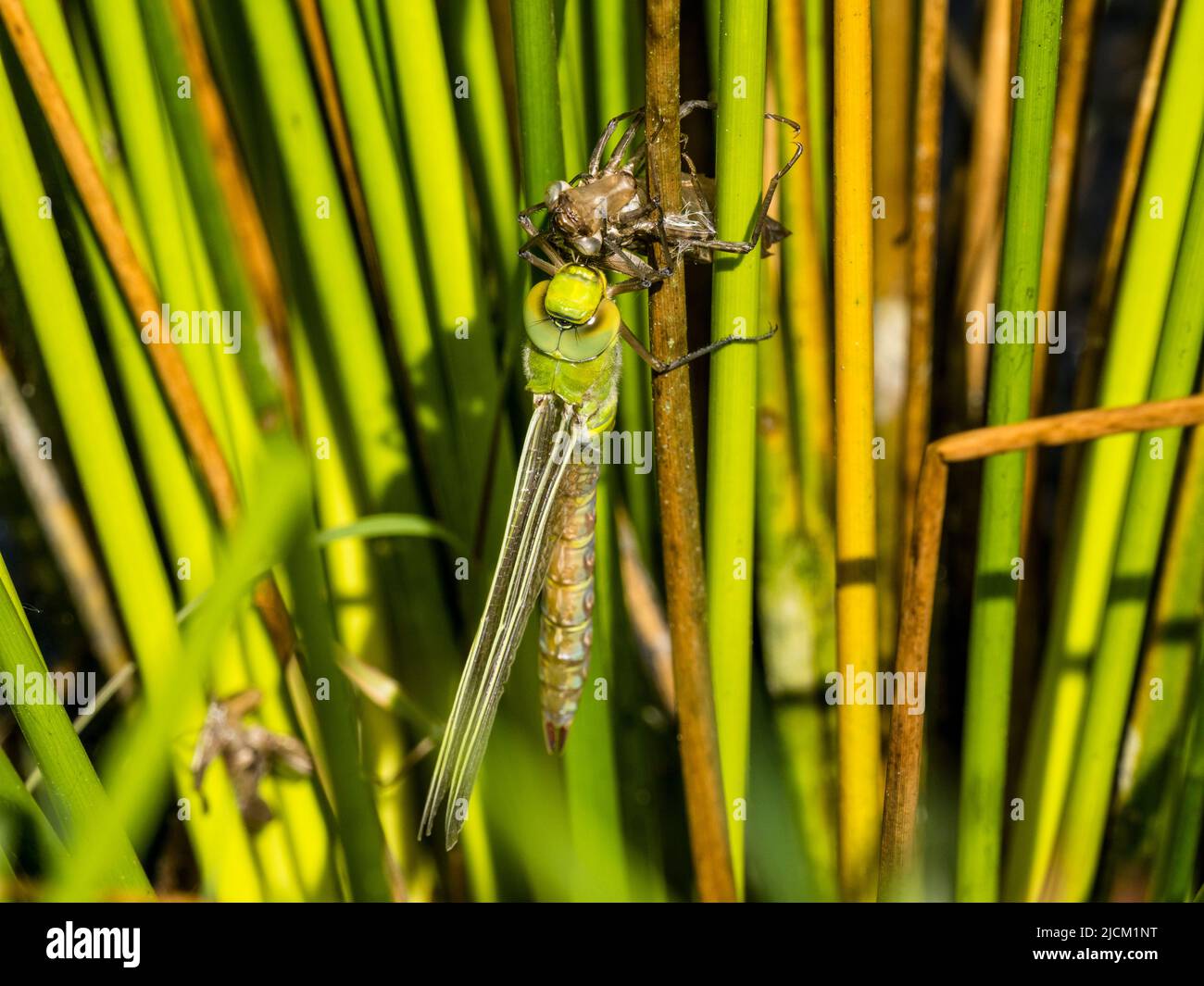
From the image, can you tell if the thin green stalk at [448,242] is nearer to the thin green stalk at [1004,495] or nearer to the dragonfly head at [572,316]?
the dragonfly head at [572,316]

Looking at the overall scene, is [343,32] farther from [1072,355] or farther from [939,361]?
[1072,355]

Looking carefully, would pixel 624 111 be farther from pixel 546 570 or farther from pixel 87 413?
pixel 87 413

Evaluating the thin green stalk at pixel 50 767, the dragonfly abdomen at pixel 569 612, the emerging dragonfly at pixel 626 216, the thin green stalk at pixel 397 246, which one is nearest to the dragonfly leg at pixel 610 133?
the emerging dragonfly at pixel 626 216

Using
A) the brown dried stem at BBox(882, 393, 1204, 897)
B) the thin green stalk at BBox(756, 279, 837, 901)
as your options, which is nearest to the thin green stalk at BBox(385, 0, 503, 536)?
the thin green stalk at BBox(756, 279, 837, 901)

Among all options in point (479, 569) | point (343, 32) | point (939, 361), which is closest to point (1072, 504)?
point (939, 361)

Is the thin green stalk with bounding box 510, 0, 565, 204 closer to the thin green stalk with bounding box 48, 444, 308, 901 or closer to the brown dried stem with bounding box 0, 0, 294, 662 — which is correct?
the thin green stalk with bounding box 48, 444, 308, 901
